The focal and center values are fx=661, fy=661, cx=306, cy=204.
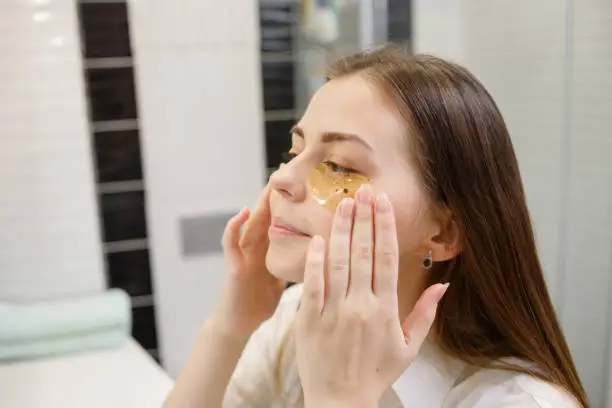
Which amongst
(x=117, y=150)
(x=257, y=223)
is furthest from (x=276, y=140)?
(x=257, y=223)

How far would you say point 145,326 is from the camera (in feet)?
5.76

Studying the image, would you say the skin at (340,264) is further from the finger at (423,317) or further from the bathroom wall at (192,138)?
the bathroom wall at (192,138)

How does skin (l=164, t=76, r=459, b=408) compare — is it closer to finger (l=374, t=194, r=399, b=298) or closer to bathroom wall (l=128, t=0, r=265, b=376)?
finger (l=374, t=194, r=399, b=298)

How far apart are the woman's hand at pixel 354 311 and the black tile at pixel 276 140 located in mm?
1113

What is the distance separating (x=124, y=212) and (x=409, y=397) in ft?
3.35

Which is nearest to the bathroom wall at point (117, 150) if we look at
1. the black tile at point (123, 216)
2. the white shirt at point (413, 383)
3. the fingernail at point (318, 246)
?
the black tile at point (123, 216)

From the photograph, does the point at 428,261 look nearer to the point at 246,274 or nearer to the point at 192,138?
the point at 246,274

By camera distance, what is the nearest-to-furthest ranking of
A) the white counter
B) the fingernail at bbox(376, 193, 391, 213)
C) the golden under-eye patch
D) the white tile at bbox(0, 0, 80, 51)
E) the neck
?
the fingernail at bbox(376, 193, 391, 213), the golden under-eye patch, the neck, the white counter, the white tile at bbox(0, 0, 80, 51)

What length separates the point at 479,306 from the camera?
0.87 m

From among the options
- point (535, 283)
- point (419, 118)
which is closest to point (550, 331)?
point (535, 283)

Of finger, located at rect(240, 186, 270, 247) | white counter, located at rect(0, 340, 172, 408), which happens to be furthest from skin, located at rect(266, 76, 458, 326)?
white counter, located at rect(0, 340, 172, 408)

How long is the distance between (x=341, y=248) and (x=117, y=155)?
1.12 m

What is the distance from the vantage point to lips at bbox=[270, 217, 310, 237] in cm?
82

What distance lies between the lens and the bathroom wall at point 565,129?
137cm
